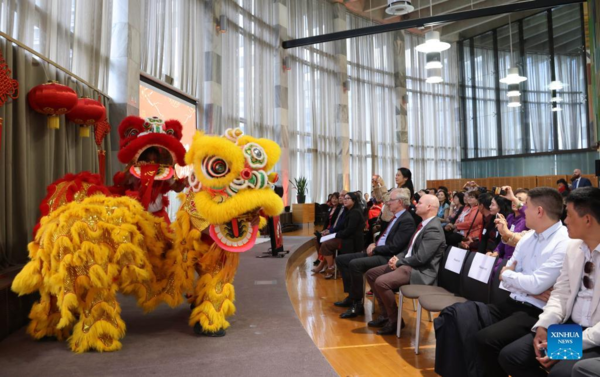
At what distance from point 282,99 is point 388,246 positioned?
32.2ft

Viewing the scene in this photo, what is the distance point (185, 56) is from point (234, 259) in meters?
7.05

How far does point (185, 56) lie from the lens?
9172 millimetres

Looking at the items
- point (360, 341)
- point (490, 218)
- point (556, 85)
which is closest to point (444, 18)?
point (556, 85)

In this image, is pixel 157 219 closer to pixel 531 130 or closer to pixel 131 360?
pixel 131 360

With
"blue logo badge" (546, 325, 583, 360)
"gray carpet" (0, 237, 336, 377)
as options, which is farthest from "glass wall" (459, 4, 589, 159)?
"blue logo badge" (546, 325, 583, 360)

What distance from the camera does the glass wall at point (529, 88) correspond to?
16922 mm

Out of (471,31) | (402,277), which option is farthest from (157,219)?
(471,31)

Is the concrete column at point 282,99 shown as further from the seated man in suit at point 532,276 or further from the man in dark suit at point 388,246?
the seated man in suit at point 532,276

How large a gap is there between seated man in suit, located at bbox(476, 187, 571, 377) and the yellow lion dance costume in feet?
4.59

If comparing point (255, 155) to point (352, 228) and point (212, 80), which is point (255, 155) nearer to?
point (352, 228)

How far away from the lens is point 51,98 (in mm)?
3947

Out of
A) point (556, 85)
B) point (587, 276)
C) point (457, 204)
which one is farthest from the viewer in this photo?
point (556, 85)

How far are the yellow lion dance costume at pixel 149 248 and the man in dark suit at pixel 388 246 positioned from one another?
1.77 m

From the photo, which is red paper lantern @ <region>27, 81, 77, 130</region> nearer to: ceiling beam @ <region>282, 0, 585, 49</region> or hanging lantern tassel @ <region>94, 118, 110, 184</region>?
hanging lantern tassel @ <region>94, 118, 110, 184</region>
